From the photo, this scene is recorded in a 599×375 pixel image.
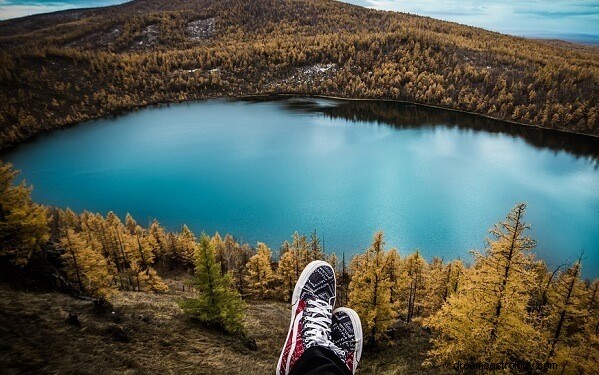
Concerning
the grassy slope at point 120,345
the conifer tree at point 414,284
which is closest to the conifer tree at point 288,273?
the conifer tree at point 414,284

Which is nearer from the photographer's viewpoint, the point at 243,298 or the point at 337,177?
the point at 243,298

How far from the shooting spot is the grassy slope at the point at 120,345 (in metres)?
9.66

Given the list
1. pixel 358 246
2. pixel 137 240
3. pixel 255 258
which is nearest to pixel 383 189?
pixel 358 246

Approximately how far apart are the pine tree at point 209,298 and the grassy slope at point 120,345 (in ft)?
2.28

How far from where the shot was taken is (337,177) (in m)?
82.2

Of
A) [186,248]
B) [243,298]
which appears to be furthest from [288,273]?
[186,248]

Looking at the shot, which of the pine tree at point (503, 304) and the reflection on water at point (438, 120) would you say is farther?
the reflection on water at point (438, 120)

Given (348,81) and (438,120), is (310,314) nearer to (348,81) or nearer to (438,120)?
(438,120)

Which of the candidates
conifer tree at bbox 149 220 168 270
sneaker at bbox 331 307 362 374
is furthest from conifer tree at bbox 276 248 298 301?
sneaker at bbox 331 307 362 374

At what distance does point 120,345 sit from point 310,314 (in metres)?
7.64

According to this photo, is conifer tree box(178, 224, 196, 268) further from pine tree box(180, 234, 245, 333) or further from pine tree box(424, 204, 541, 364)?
pine tree box(424, 204, 541, 364)

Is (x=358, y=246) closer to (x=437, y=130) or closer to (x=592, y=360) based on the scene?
(x=592, y=360)

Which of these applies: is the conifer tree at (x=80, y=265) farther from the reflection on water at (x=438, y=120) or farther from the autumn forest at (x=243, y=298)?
the reflection on water at (x=438, y=120)

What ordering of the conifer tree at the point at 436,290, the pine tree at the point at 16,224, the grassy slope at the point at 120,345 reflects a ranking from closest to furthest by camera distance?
the grassy slope at the point at 120,345, the pine tree at the point at 16,224, the conifer tree at the point at 436,290
